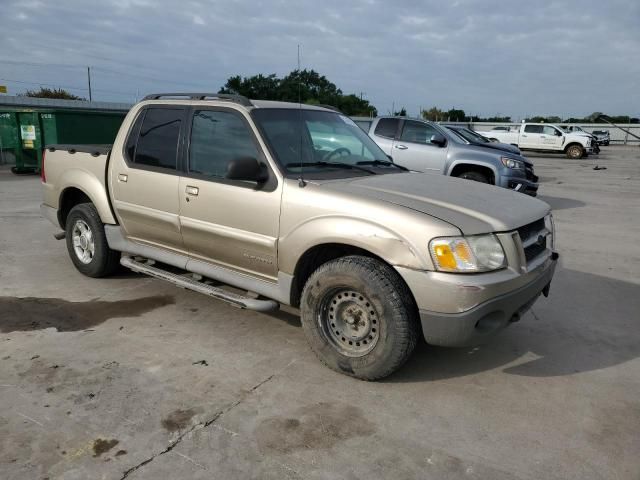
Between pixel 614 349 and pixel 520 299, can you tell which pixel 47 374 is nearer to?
pixel 520 299

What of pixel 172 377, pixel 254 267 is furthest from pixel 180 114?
pixel 172 377

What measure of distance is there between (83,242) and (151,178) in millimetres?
1470

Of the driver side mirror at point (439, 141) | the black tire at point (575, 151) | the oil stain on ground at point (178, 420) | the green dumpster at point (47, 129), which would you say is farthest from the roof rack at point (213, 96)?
the black tire at point (575, 151)

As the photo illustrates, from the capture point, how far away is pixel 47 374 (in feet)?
11.4

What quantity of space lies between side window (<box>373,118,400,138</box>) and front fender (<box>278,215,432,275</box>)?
25.8ft

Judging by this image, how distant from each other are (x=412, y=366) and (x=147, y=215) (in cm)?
258

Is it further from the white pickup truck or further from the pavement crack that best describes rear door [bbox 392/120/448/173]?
the white pickup truck

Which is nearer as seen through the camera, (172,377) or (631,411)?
(631,411)

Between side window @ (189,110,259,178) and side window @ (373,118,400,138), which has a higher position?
side window @ (373,118,400,138)

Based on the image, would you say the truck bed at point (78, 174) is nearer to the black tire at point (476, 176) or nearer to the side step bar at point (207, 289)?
the side step bar at point (207, 289)

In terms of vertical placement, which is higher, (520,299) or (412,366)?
(520,299)

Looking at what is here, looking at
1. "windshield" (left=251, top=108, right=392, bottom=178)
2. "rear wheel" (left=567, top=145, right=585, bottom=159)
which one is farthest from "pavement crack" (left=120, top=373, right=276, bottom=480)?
"rear wheel" (left=567, top=145, right=585, bottom=159)

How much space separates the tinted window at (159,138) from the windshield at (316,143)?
34.0 inches

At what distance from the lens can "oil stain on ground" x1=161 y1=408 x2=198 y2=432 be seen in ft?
9.62
